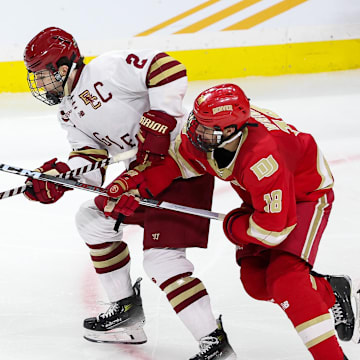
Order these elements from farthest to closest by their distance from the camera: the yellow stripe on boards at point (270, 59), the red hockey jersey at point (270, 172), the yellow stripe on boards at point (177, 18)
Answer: the yellow stripe on boards at point (270, 59)
the yellow stripe on boards at point (177, 18)
the red hockey jersey at point (270, 172)

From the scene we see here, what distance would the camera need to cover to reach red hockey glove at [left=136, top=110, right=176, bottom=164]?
229cm

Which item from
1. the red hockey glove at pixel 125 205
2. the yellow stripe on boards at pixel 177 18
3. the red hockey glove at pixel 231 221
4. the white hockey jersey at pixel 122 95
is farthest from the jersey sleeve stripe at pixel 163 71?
the yellow stripe on boards at pixel 177 18

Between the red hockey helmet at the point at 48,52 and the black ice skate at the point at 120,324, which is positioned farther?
the black ice skate at the point at 120,324

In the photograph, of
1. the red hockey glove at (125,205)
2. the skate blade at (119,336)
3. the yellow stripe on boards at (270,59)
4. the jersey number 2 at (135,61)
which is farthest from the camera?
the yellow stripe on boards at (270,59)

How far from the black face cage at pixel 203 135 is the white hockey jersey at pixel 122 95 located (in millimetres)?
257

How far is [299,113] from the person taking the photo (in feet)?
15.6

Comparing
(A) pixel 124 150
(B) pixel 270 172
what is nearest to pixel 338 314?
(B) pixel 270 172

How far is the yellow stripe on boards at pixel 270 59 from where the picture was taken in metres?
5.27

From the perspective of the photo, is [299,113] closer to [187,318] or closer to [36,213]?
[36,213]

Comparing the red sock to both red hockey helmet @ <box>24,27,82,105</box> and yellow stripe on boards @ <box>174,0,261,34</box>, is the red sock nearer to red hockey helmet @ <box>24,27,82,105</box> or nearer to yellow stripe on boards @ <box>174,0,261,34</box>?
red hockey helmet @ <box>24,27,82,105</box>

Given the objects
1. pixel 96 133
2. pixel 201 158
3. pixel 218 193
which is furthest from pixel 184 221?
pixel 218 193

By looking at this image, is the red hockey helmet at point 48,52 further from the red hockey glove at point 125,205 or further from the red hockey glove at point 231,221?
the red hockey glove at point 231,221

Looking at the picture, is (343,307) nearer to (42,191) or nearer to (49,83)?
(42,191)

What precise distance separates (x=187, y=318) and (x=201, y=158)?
18.4 inches
